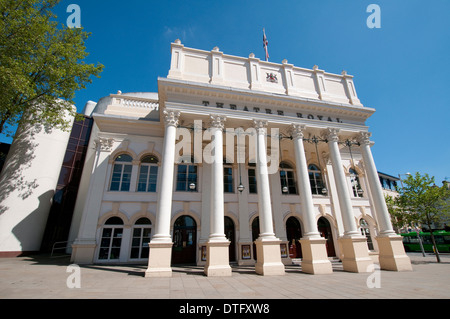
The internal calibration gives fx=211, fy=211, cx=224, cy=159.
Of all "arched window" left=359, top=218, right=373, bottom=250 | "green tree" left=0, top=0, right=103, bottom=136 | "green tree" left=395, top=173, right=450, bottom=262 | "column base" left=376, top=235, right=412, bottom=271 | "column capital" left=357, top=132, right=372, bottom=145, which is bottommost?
"column base" left=376, top=235, right=412, bottom=271

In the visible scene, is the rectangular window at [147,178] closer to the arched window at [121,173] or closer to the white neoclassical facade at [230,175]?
the white neoclassical facade at [230,175]

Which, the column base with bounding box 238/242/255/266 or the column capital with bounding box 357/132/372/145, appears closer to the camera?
the column base with bounding box 238/242/255/266

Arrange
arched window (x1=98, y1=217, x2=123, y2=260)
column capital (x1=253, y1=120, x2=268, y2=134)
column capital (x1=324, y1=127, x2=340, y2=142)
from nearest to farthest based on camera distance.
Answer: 1. column capital (x1=253, y1=120, x2=268, y2=134)
2. arched window (x1=98, y1=217, x2=123, y2=260)
3. column capital (x1=324, y1=127, x2=340, y2=142)

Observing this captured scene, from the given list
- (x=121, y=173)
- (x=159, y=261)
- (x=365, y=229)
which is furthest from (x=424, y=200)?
(x=121, y=173)

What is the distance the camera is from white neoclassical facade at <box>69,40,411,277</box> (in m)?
10.0

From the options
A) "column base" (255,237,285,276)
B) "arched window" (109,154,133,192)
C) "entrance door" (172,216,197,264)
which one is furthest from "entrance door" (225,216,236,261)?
"arched window" (109,154,133,192)

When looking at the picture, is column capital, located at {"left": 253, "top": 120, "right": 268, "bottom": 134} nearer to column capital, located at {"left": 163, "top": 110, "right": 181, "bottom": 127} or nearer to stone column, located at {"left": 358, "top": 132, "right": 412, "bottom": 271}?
column capital, located at {"left": 163, "top": 110, "right": 181, "bottom": 127}

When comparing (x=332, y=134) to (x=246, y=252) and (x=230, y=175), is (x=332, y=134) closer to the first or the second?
(x=230, y=175)

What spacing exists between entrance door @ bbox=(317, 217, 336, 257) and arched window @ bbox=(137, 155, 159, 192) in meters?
11.8
